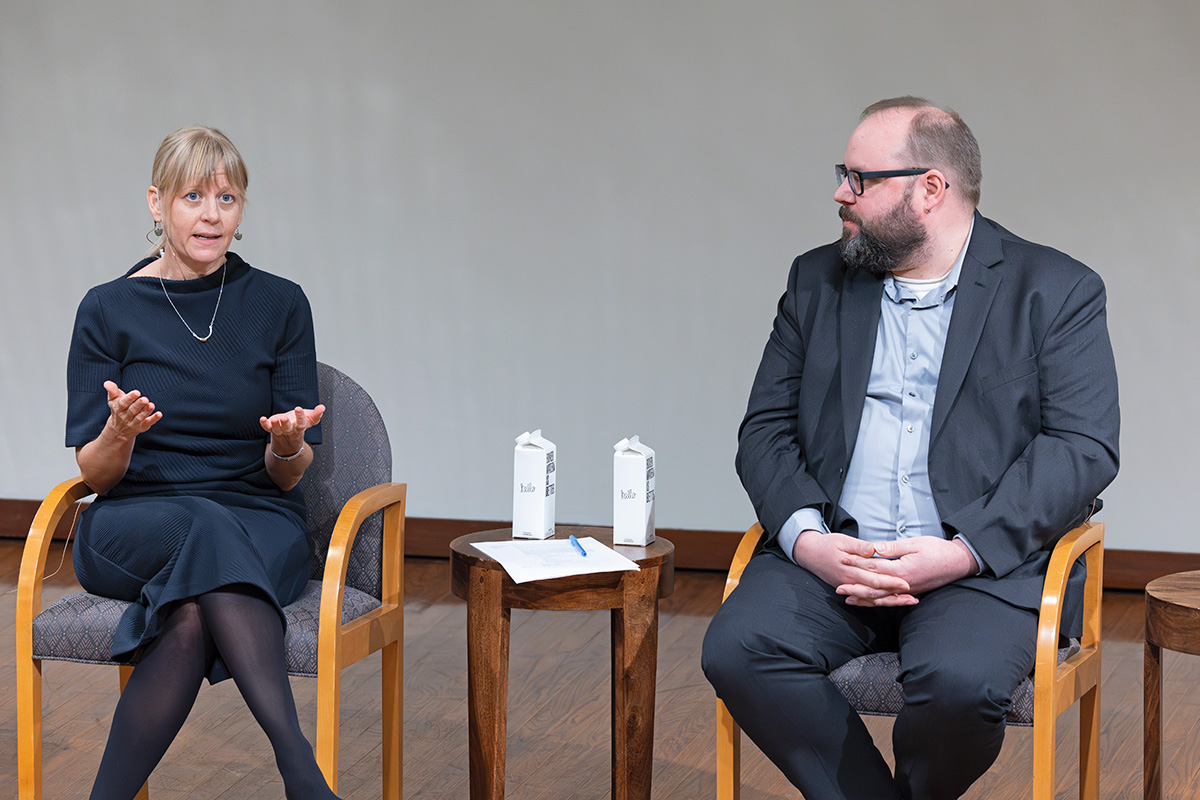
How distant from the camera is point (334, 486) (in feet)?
8.69

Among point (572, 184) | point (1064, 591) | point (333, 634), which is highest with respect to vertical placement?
point (572, 184)

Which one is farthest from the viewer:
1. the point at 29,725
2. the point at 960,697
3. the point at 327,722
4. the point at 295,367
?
the point at 295,367

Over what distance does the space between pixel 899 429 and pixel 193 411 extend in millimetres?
1361

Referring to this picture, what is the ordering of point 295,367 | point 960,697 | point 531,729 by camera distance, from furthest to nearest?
point 531,729, point 295,367, point 960,697

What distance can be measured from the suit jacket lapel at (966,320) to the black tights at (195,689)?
1.23 m

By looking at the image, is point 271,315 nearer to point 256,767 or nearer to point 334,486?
point 334,486

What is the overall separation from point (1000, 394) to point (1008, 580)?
33 centimetres

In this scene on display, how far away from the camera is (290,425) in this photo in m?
2.38

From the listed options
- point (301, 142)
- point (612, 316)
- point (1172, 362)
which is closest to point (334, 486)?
point (612, 316)

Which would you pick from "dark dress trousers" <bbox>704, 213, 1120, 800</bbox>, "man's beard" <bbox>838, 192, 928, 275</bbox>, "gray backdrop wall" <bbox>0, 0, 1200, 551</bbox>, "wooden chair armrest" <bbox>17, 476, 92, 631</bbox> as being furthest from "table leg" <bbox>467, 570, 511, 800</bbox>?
"gray backdrop wall" <bbox>0, 0, 1200, 551</bbox>

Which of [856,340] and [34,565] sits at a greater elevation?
[856,340]

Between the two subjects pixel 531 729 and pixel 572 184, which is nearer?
pixel 531 729

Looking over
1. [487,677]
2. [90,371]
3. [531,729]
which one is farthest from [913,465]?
[90,371]

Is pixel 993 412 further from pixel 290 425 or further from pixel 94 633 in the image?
pixel 94 633
